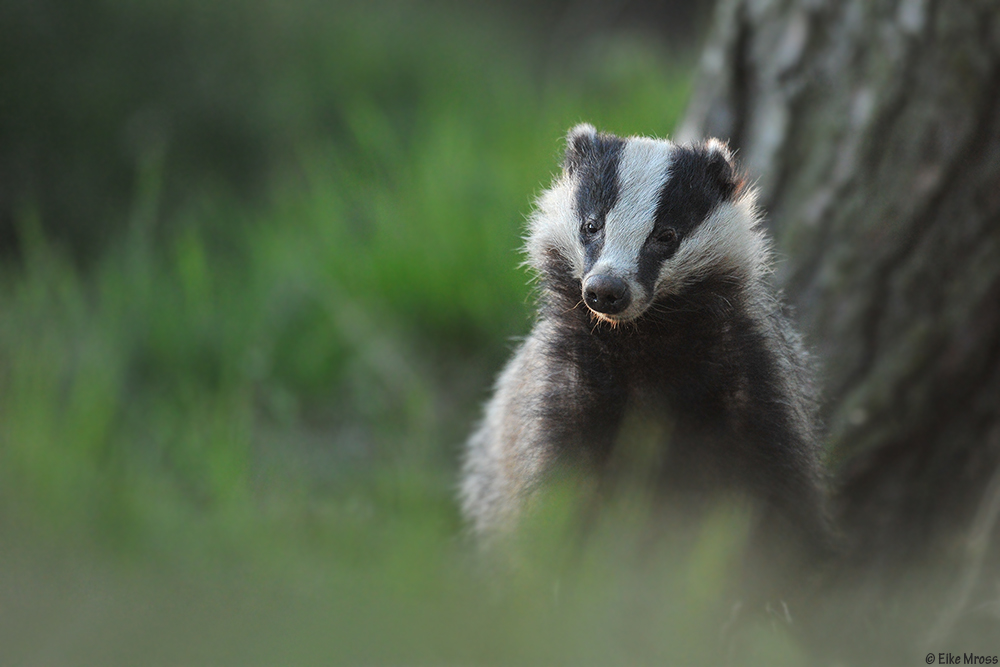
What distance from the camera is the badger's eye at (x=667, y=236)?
235 cm

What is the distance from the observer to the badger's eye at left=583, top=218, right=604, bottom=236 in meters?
2.40

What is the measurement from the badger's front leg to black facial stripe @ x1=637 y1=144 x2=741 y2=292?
32 cm

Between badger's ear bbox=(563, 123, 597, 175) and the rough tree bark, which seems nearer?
badger's ear bbox=(563, 123, 597, 175)

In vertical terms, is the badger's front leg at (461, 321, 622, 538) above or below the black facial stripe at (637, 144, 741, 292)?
below

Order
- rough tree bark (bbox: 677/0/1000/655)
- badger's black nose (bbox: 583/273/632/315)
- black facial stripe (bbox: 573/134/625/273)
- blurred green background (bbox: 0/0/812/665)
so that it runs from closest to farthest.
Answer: blurred green background (bbox: 0/0/812/665) → badger's black nose (bbox: 583/273/632/315) → black facial stripe (bbox: 573/134/625/273) → rough tree bark (bbox: 677/0/1000/655)

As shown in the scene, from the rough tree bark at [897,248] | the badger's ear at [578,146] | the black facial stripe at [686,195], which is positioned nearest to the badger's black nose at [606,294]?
the black facial stripe at [686,195]

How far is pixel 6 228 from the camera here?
16.1 feet

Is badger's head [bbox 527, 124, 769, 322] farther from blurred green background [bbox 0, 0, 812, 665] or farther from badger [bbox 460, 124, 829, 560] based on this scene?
blurred green background [bbox 0, 0, 812, 665]

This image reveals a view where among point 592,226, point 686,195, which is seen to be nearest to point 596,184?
point 592,226

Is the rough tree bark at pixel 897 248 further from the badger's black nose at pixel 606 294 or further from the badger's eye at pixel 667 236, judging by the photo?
the badger's black nose at pixel 606 294

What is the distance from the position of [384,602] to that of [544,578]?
351 millimetres

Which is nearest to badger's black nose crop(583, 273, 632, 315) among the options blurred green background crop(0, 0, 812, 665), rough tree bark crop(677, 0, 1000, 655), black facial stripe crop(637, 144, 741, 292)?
black facial stripe crop(637, 144, 741, 292)

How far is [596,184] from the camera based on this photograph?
2.45 m

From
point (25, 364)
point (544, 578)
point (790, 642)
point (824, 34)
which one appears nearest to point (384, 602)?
point (544, 578)
